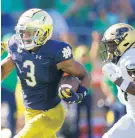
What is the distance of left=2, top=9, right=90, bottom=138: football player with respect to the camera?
14.9 ft

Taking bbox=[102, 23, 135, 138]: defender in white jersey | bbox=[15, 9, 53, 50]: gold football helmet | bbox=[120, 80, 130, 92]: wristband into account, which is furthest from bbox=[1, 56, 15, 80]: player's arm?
bbox=[120, 80, 130, 92]: wristband

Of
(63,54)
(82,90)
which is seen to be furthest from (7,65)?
(82,90)

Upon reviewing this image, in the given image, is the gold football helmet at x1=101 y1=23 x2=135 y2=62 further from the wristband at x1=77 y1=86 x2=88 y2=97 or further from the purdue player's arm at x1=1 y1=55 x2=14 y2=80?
the purdue player's arm at x1=1 y1=55 x2=14 y2=80

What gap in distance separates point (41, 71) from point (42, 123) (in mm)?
366

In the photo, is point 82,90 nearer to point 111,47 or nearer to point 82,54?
point 111,47

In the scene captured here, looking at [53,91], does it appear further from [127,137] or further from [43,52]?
[127,137]

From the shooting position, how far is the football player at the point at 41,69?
4527 mm

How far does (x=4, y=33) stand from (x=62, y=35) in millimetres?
599

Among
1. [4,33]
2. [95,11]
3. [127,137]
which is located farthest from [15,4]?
[127,137]

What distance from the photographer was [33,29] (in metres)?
4.62

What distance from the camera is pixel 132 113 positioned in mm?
4578

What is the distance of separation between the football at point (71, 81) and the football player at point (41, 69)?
31 millimetres

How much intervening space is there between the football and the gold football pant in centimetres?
24

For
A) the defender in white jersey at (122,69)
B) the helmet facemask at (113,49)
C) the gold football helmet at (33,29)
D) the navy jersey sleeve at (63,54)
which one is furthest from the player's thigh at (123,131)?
the gold football helmet at (33,29)
